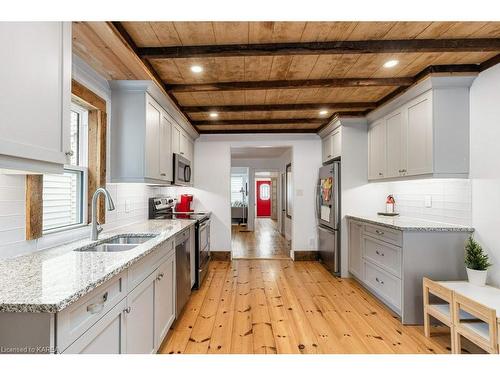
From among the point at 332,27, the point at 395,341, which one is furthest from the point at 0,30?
the point at 395,341

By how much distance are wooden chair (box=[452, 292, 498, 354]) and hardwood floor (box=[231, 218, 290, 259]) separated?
323 cm

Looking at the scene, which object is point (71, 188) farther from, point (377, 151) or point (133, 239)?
point (377, 151)

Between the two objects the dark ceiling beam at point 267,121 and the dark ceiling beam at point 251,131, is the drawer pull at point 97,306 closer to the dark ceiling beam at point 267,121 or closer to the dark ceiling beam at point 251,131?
the dark ceiling beam at point 267,121

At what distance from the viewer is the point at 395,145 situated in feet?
10.4

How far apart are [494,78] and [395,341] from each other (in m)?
2.41

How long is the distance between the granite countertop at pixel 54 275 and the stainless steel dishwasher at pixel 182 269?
818mm

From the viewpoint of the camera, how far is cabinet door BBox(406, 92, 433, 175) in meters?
2.59

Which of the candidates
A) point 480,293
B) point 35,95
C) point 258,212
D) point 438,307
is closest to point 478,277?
point 480,293

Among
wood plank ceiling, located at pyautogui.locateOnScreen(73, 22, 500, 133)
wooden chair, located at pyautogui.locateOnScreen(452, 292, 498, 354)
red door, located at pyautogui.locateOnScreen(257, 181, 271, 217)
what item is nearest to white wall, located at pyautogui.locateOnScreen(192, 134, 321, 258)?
wood plank ceiling, located at pyautogui.locateOnScreen(73, 22, 500, 133)

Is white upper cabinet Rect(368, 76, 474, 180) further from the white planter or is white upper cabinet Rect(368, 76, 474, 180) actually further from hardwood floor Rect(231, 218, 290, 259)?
hardwood floor Rect(231, 218, 290, 259)

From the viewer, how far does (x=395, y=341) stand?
224 cm

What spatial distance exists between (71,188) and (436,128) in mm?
3282

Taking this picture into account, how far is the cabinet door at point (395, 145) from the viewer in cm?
303
